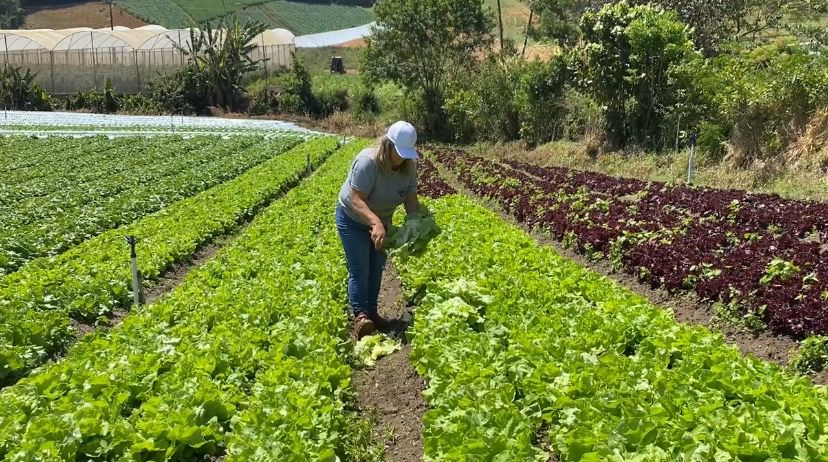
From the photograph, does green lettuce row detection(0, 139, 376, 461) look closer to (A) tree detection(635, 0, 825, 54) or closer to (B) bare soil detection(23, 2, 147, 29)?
(A) tree detection(635, 0, 825, 54)

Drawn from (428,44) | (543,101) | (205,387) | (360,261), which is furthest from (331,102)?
(205,387)

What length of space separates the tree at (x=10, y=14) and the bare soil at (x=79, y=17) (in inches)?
41.7

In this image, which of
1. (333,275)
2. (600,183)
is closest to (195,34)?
(600,183)

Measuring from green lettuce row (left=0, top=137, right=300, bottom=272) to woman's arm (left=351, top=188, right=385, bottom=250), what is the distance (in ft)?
22.1

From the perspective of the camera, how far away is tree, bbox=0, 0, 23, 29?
92.9m

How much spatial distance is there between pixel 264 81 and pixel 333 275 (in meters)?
50.9

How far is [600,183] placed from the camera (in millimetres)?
16578

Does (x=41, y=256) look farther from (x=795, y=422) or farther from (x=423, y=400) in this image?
(x=795, y=422)

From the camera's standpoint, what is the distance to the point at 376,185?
20.9 ft

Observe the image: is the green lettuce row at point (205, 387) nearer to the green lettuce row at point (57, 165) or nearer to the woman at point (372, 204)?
the woman at point (372, 204)

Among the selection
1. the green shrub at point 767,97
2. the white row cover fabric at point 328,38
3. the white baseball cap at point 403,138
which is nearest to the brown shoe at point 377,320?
the white baseball cap at point 403,138

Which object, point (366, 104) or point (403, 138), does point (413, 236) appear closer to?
point (403, 138)

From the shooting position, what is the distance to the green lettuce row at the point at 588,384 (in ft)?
→ 11.3

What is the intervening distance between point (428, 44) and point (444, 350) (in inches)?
1458
